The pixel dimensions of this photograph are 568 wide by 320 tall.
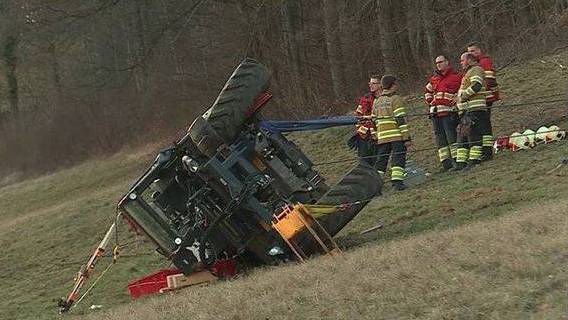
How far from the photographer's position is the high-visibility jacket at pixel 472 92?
1137cm

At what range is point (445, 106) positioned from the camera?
12.0m

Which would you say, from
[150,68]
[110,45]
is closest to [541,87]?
[150,68]

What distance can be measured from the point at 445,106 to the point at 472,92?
69 cm

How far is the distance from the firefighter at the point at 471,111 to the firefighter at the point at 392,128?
802 millimetres

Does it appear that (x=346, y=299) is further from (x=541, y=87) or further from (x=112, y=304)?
(x=541, y=87)

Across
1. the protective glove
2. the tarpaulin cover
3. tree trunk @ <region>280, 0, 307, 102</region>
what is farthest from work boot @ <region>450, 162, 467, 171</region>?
tree trunk @ <region>280, 0, 307, 102</region>

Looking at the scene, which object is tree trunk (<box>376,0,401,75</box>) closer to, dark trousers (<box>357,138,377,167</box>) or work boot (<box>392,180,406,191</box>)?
dark trousers (<box>357,138,377,167</box>)

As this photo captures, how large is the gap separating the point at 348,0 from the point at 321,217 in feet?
61.9

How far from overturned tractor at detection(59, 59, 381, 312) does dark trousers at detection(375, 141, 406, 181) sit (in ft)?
9.28

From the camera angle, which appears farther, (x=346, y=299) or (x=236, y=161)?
(x=236, y=161)

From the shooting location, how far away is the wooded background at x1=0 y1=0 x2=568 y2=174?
22.7m

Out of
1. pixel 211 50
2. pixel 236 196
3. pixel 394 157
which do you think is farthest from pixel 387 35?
pixel 236 196

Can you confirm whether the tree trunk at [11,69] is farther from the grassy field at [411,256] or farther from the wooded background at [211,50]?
the grassy field at [411,256]

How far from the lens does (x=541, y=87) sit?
52.5ft
